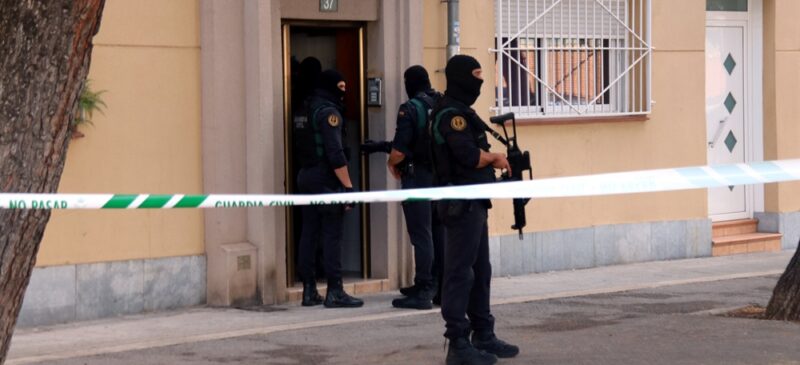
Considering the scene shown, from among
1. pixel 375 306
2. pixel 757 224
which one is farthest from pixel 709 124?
pixel 375 306

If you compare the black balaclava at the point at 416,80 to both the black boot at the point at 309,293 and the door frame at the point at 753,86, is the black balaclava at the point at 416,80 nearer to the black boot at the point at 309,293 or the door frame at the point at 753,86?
the black boot at the point at 309,293

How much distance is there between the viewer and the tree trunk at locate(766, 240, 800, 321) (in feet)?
31.9

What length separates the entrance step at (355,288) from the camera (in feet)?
38.1

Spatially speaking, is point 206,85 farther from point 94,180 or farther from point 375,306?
point 375,306

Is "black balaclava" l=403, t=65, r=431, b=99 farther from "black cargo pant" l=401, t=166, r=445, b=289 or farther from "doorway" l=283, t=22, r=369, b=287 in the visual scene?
"doorway" l=283, t=22, r=369, b=287

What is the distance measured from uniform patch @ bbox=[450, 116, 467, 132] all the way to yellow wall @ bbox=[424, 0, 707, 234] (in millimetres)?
4244

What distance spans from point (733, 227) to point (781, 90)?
59.3 inches

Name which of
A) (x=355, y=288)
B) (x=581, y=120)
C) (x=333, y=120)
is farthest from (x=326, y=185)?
(x=581, y=120)

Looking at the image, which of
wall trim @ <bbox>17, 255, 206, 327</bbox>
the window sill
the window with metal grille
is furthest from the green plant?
the window sill

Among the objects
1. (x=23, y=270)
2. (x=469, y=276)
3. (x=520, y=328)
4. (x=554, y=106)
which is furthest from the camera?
(x=554, y=106)

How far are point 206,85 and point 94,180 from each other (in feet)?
3.80

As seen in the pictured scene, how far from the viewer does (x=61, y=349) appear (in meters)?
9.20

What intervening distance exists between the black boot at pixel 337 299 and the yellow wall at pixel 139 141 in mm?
1025

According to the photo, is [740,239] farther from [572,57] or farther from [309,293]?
[309,293]
